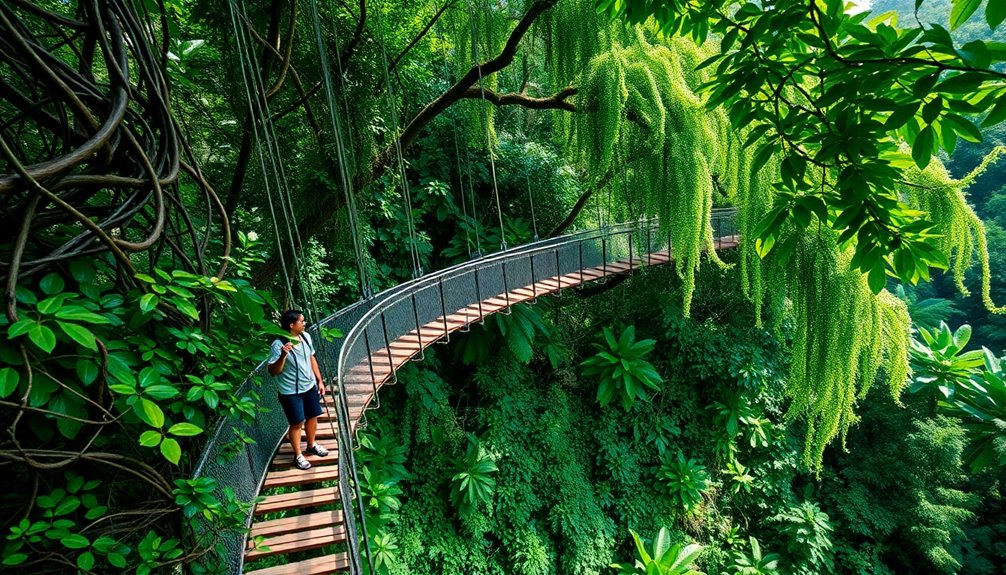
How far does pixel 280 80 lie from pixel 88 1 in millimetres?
2766

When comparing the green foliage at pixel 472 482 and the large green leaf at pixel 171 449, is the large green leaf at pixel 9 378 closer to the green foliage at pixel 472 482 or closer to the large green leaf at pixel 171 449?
the large green leaf at pixel 171 449

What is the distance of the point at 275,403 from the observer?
334cm

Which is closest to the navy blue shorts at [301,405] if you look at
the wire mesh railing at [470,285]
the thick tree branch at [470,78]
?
the wire mesh railing at [470,285]

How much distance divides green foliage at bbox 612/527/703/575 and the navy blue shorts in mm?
5465

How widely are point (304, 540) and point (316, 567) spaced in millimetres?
205

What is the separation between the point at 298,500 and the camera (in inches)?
111

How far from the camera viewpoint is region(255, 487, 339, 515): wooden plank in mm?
2745

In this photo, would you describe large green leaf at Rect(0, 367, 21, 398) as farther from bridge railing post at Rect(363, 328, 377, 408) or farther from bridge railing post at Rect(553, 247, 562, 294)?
bridge railing post at Rect(553, 247, 562, 294)

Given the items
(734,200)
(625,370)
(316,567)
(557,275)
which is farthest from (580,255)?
(316,567)

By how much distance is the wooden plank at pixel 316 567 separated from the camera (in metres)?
2.41

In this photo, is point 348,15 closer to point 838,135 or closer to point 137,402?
point 137,402

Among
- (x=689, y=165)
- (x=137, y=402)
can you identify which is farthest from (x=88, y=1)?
(x=689, y=165)

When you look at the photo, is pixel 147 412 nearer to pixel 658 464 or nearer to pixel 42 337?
pixel 42 337

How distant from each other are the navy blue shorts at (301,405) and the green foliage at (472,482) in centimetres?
382
